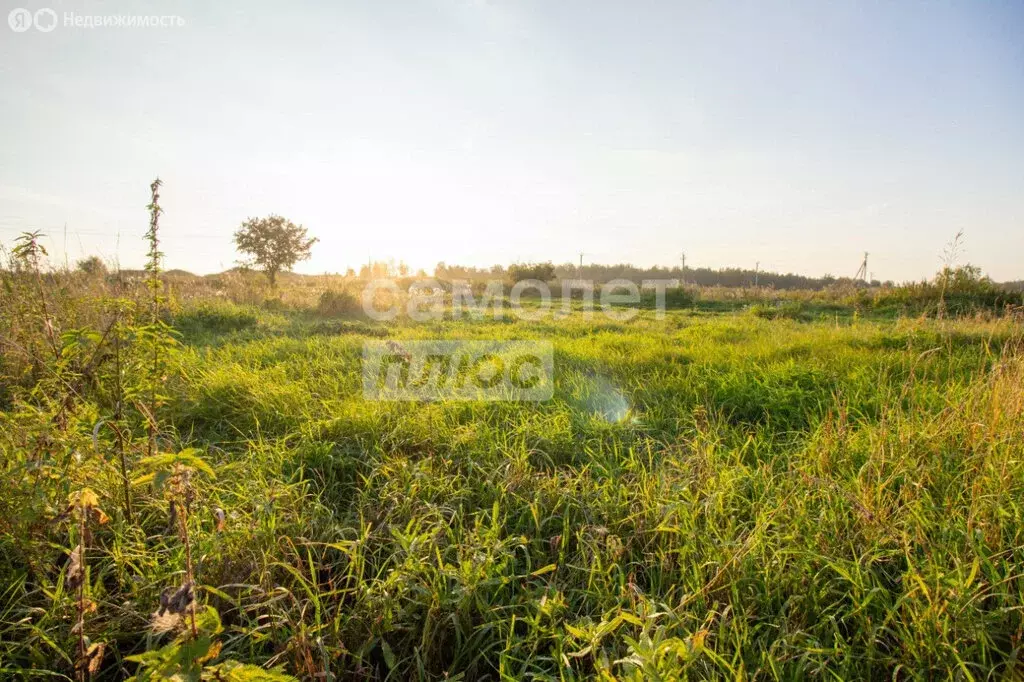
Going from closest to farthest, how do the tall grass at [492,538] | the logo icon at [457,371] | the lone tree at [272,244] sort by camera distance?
the tall grass at [492,538] → the logo icon at [457,371] → the lone tree at [272,244]

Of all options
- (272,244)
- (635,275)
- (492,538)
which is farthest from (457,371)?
(635,275)

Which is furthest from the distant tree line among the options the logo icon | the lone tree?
the logo icon

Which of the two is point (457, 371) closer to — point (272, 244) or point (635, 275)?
point (272, 244)

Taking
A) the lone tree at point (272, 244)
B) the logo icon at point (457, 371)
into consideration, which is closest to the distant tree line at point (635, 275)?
the lone tree at point (272, 244)

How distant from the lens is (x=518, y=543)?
6.43ft

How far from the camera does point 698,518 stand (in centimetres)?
212

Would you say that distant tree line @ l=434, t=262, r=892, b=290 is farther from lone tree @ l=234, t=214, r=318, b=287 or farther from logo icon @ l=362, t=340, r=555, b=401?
logo icon @ l=362, t=340, r=555, b=401

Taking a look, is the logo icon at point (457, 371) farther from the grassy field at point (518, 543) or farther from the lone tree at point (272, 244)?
the lone tree at point (272, 244)

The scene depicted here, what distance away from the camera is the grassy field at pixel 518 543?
1.40 metres

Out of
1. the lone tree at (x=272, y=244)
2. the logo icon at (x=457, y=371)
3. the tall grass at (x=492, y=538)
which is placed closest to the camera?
the tall grass at (x=492, y=538)

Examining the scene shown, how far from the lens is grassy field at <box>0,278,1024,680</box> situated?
140 centimetres

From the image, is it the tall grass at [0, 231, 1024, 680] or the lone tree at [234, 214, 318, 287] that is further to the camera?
the lone tree at [234, 214, 318, 287]

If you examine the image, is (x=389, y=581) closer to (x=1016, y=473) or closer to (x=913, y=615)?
(x=913, y=615)

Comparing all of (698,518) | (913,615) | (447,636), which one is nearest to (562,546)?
(447,636)
